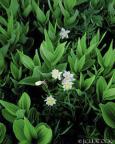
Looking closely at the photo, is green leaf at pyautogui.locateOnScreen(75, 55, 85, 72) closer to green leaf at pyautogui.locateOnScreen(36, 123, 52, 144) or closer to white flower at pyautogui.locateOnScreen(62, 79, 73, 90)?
white flower at pyautogui.locateOnScreen(62, 79, 73, 90)

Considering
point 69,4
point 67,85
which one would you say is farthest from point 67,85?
point 69,4

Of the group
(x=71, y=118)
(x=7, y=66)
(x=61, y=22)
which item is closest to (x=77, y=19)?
(x=61, y=22)

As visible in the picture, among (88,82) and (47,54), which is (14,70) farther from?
(88,82)

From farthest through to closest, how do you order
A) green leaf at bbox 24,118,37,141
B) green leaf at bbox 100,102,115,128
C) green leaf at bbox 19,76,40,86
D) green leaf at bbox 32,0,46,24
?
green leaf at bbox 32,0,46,24
green leaf at bbox 19,76,40,86
green leaf at bbox 100,102,115,128
green leaf at bbox 24,118,37,141

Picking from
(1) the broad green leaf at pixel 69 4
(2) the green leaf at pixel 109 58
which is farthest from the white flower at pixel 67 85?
(1) the broad green leaf at pixel 69 4

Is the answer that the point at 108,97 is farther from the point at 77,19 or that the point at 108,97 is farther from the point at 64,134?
the point at 77,19

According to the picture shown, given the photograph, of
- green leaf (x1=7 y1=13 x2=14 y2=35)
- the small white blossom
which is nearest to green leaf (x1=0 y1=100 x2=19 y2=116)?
the small white blossom
